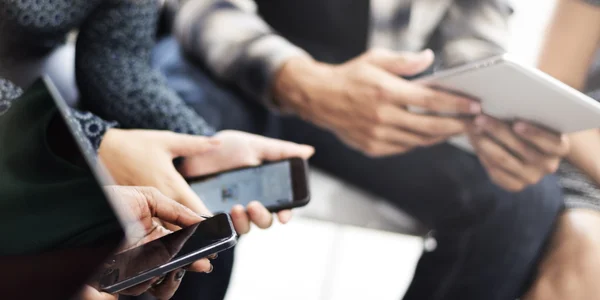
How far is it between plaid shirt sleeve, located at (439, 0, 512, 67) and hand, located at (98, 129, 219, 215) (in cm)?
24

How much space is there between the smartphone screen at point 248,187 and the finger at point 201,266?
50mm

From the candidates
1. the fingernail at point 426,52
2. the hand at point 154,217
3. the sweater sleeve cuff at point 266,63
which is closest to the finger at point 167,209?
the hand at point 154,217

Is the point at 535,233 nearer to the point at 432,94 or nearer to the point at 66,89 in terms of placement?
the point at 432,94

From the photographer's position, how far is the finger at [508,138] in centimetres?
48

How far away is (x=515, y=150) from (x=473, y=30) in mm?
117

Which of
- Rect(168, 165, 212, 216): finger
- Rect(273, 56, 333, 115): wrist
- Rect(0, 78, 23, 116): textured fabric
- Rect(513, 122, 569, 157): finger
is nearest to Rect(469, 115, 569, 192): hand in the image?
Rect(513, 122, 569, 157): finger

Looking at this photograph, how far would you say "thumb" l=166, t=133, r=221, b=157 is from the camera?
50 cm

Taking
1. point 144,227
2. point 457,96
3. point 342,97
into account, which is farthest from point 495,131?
point 144,227

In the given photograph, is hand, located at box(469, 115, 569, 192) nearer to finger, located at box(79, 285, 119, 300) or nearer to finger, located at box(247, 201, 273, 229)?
finger, located at box(247, 201, 273, 229)

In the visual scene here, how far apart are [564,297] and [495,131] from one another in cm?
15

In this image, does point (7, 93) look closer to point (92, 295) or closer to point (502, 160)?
point (92, 295)

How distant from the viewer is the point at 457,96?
1.58 feet

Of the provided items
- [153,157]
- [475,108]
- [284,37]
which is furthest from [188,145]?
[475,108]

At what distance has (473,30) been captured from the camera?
491 millimetres
